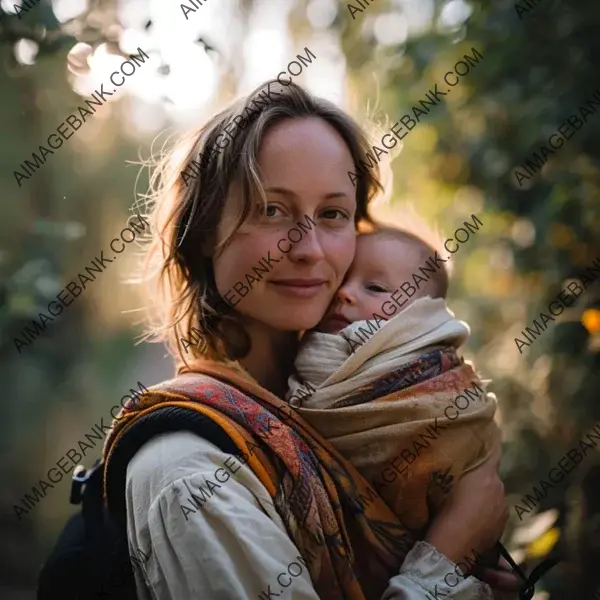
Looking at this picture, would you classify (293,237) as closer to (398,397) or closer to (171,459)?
(398,397)

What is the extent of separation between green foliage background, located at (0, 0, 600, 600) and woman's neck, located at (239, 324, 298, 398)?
32cm

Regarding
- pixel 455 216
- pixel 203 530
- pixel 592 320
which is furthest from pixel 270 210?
pixel 455 216

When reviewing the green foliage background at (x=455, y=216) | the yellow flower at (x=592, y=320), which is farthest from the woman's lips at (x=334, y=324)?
the yellow flower at (x=592, y=320)

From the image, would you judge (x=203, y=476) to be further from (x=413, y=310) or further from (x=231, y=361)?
(x=413, y=310)

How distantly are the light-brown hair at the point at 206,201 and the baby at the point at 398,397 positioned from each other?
18cm

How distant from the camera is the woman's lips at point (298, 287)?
1264 millimetres

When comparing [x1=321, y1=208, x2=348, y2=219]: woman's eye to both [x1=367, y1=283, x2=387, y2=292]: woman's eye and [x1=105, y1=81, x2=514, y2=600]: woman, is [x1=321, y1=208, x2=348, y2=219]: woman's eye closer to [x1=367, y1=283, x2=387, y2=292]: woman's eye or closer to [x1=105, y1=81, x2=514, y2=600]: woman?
[x1=105, y1=81, x2=514, y2=600]: woman

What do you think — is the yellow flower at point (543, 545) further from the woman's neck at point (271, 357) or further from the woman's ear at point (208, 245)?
the woman's ear at point (208, 245)

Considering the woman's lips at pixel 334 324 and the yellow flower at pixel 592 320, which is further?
the yellow flower at pixel 592 320

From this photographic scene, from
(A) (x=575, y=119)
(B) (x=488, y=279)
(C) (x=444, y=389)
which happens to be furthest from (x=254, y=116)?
(B) (x=488, y=279)

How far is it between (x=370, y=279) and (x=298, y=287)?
6.0 inches

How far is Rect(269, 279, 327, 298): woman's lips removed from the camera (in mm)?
1264

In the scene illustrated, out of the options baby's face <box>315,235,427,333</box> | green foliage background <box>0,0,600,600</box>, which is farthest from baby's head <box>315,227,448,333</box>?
green foliage background <box>0,0,600,600</box>

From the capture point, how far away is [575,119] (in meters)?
1.86
